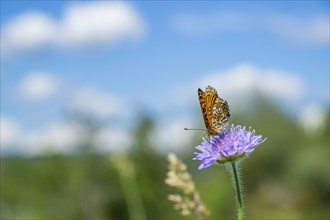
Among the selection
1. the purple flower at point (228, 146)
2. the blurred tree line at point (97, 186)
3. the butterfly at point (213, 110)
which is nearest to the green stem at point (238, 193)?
the purple flower at point (228, 146)

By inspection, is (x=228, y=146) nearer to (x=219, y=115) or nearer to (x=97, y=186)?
(x=219, y=115)

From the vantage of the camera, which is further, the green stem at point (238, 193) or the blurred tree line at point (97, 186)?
the blurred tree line at point (97, 186)

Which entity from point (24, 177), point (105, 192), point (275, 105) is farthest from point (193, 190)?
point (275, 105)

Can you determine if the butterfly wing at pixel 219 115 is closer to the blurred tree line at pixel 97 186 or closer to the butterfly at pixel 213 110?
the butterfly at pixel 213 110

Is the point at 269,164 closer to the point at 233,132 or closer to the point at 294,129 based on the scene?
the point at 294,129

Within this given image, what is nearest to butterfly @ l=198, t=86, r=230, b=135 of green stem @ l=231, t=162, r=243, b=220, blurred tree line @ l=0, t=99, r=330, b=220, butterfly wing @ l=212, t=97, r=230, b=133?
butterfly wing @ l=212, t=97, r=230, b=133

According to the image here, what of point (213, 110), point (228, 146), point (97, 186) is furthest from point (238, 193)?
point (97, 186)
